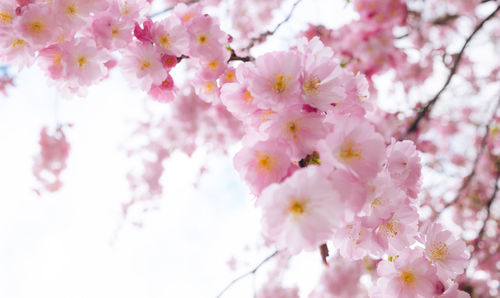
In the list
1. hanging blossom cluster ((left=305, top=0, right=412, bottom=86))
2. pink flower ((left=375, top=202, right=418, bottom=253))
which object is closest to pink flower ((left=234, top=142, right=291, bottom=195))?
pink flower ((left=375, top=202, right=418, bottom=253))

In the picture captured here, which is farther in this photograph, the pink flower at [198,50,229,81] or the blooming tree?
the pink flower at [198,50,229,81]

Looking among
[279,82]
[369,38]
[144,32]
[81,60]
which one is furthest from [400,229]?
[369,38]

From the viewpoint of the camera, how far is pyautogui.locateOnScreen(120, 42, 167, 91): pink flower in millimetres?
1406

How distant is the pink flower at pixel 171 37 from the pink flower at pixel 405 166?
87 cm

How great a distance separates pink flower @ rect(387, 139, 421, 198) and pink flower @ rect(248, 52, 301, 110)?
321mm

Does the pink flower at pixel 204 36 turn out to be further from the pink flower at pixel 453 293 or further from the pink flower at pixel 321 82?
the pink flower at pixel 453 293

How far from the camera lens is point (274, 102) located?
0.94m

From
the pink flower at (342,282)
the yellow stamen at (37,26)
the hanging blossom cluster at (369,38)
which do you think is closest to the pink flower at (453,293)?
the yellow stamen at (37,26)

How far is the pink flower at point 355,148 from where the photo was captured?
0.87m

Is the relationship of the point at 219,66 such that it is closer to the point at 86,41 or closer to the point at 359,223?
the point at 86,41

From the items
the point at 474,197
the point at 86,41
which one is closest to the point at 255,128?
the point at 86,41

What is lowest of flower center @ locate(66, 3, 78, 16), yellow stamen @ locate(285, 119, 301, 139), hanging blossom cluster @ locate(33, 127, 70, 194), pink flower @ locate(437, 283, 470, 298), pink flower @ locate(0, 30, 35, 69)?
pink flower @ locate(437, 283, 470, 298)

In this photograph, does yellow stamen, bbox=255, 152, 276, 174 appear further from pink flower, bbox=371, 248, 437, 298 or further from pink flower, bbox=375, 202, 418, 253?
pink flower, bbox=371, 248, 437, 298

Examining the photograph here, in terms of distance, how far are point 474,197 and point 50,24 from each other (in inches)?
234
